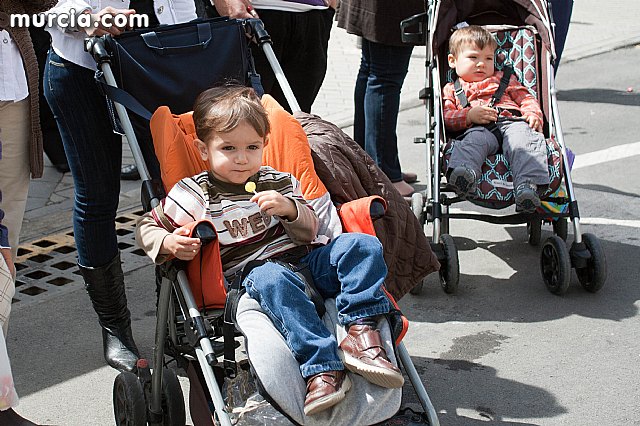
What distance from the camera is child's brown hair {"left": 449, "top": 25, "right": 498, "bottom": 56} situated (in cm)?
571

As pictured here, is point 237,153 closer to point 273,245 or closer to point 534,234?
point 273,245

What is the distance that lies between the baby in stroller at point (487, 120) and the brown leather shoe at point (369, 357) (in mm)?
2066

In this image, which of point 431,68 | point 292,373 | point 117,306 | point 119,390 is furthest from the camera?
point 431,68

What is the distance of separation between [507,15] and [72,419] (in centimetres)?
331

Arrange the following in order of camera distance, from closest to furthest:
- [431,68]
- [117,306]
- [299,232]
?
[299,232], [117,306], [431,68]

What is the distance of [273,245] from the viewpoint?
376cm

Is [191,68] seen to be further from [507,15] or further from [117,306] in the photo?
[507,15]

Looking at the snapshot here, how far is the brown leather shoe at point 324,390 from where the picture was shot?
3.19m

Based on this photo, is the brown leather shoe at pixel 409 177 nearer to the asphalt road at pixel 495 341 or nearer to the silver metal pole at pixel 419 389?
the asphalt road at pixel 495 341

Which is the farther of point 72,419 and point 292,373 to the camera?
point 72,419

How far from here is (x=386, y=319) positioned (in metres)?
3.46

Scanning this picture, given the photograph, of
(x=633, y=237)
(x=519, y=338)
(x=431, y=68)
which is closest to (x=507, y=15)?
(x=431, y=68)

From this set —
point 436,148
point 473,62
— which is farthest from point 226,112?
point 473,62

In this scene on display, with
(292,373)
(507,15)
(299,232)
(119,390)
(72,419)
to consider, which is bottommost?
(72,419)
